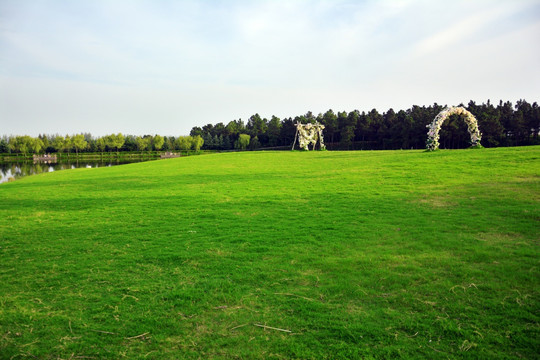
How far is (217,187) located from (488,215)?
1340 centimetres

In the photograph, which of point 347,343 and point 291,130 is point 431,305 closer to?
point 347,343

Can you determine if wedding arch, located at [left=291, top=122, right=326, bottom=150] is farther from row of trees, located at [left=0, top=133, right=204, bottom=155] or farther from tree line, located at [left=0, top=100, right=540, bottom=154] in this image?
row of trees, located at [left=0, top=133, right=204, bottom=155]

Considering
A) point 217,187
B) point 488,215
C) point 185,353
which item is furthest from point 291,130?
point 185,353

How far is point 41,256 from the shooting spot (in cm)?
749

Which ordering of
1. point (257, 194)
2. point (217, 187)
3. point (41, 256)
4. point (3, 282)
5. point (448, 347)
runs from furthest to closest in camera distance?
point (217, 187) → point (257, 194) → point (41, 256) → point (3, 282) → point (448, 347)

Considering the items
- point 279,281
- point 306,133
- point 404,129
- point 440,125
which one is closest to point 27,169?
point 306,133

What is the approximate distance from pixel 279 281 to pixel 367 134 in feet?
306

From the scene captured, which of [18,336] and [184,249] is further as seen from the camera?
[184,249]

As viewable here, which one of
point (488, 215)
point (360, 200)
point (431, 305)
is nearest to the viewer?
point (431, 305)

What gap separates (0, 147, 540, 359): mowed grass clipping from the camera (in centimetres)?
412

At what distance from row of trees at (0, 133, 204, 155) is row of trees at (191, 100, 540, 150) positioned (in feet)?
34.5

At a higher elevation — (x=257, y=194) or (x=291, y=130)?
(x=291, y=130)

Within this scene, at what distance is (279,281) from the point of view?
5930mm

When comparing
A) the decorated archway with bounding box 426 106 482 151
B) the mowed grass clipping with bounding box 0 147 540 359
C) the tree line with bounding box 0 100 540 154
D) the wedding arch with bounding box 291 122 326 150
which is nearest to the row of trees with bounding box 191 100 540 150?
the tree line with bounding box 0 100 540 154
